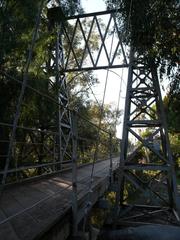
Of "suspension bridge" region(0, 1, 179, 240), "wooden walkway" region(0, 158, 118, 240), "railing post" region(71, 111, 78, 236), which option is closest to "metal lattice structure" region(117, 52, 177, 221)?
"suspension bridge" region(0, 1, 179, 240)

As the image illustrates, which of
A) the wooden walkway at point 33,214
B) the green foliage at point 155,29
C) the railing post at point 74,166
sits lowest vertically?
the wooden walkway at point 33,214

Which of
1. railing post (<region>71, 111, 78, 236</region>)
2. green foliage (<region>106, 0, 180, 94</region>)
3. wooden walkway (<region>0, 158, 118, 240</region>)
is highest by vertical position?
green foliage (<region>106, 0, 180, 94</region>)

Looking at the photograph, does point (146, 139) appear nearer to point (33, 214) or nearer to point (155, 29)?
point (155, 29)

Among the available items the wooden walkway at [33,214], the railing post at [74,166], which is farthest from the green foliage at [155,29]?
the wooden walkway at [33,214]

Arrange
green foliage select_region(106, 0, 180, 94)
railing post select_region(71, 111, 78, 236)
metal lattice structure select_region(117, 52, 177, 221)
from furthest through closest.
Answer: metal lattice structure select_region(117, 52, 177, 221), green foliage select_region(106, 0, 180, 94), railing post select_region(71, 111, 78, 236)

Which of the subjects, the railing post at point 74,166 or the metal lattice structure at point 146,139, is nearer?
the railing post at point 74,166

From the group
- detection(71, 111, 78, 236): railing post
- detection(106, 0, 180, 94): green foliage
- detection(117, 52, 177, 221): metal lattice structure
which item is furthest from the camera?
detection(117, 52, 177, 221): metal lattice structure

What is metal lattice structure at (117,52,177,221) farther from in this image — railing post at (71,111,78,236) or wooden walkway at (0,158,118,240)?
railing post at (71,111,78,236)

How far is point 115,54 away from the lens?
288 inches

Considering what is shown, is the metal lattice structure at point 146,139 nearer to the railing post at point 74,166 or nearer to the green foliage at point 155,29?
the green foliage at point 155,29

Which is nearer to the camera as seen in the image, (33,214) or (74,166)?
(33,214)

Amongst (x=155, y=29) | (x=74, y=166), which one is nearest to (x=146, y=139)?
(x=155, y=29)

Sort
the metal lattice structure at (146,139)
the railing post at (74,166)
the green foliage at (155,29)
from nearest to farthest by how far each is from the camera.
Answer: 1. the railing post at (74,166)
2. the green foliage at (155,29)
3. the metal lattice structure at (146,139)

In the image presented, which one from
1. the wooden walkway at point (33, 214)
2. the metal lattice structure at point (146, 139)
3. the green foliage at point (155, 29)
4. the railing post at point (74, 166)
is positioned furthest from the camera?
the metal lattice structure at point (146, 139)
